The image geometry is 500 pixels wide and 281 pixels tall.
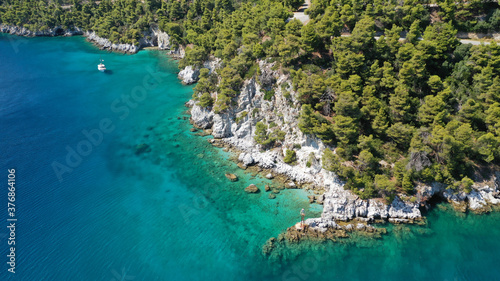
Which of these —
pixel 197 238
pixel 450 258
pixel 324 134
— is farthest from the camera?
pixel 324 134

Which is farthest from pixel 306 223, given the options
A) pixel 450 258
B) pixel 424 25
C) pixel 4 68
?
pixel 4 68

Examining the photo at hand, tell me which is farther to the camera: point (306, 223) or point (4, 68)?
point (4, 68)

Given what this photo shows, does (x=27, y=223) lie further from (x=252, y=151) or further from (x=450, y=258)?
(x=450, y=258)

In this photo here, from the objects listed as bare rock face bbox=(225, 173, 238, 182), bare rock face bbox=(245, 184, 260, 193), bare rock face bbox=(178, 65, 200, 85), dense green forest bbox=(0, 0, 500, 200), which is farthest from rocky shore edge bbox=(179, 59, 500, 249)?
bare rock face bbox=(178, 65, 200, 85)

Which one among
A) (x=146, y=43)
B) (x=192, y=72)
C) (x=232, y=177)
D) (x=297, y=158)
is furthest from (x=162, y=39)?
(x=297, y=158)

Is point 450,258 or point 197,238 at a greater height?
point 450,258

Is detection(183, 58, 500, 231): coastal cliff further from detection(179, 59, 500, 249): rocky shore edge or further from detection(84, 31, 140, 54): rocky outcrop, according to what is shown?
detection(84, 31, 140, 54): rocky outcrop

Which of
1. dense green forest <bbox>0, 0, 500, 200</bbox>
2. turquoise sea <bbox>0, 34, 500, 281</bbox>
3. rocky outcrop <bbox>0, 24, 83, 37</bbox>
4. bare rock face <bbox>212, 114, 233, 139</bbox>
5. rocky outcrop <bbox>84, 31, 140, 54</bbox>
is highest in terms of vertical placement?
dense green forest <bbox>0, 0, 500, 200</bbox>
